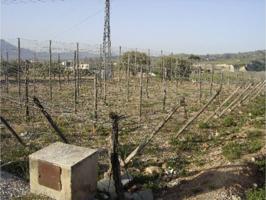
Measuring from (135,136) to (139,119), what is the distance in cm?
259

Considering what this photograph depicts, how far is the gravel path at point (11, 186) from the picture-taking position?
24.3ft

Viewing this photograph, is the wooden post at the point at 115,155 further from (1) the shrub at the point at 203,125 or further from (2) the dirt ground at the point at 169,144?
(1) the shrub at the point at 203,125

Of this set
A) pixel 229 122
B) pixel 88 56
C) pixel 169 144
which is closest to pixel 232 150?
pixel 169 144

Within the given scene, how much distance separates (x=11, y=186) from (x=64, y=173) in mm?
1597

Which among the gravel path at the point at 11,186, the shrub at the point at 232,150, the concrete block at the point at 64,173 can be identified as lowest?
the gravel path at the point at 11,186

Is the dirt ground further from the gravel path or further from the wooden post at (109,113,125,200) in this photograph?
the wooden post at (109,113,125,200)

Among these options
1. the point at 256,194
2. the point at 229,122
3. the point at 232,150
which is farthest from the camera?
the point at 229,122

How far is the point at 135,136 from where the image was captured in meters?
12.1

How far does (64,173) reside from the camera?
670 cm

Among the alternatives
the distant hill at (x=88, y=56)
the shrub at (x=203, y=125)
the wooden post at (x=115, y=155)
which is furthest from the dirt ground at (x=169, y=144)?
the distant hill at (x=88, y=56)

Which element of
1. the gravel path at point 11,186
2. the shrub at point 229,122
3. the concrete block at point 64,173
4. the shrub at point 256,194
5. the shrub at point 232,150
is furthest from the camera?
the shrub at point 229,122

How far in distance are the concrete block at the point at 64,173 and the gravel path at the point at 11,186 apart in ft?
1.35

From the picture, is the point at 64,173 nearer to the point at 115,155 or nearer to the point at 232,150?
the point at 115,155

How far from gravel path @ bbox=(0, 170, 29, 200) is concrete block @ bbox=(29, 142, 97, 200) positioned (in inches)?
16.2
